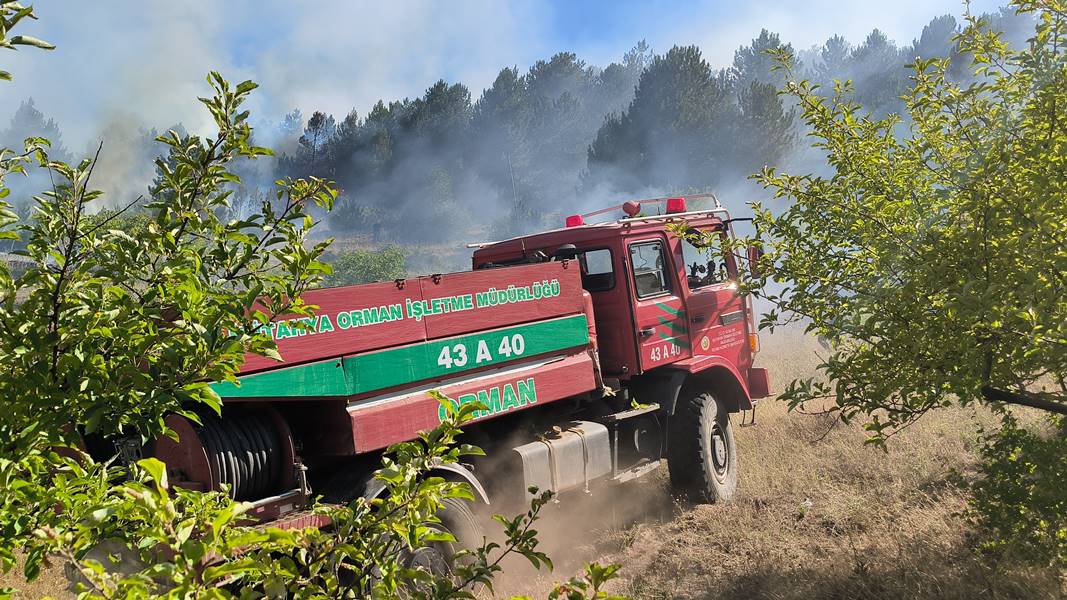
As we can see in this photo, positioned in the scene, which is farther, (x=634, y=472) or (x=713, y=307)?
(x=713, y=307)

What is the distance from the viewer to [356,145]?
55.1 metres

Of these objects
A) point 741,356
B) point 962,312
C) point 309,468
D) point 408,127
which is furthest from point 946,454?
point 408,127

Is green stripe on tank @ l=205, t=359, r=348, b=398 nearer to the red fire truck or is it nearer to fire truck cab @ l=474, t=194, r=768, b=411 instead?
the red fire truck

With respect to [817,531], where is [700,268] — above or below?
above

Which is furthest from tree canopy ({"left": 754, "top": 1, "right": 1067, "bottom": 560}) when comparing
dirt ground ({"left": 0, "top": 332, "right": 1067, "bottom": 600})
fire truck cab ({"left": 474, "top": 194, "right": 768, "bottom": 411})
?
fire truck cab ({"left": 474, "top": 194, "right": 768, "bottom": 411})

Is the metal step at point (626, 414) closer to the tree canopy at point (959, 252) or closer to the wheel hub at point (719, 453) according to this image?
the wheel hub at point (719, 453)

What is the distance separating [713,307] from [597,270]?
1.28m

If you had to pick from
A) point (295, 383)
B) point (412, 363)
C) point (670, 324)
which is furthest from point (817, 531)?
point (295, 383)

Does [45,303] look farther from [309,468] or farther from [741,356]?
[741,356]

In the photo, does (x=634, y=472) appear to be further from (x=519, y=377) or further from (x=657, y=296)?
(x=519, y=377)

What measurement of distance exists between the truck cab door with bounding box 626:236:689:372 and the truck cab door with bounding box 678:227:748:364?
16 cm

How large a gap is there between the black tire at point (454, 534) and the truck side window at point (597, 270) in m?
2.28

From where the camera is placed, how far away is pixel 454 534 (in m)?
4.78

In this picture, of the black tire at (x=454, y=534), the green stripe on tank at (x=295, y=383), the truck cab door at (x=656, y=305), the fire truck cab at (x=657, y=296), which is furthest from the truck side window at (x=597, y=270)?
the green stripe on tank at (x=295, y=383)
